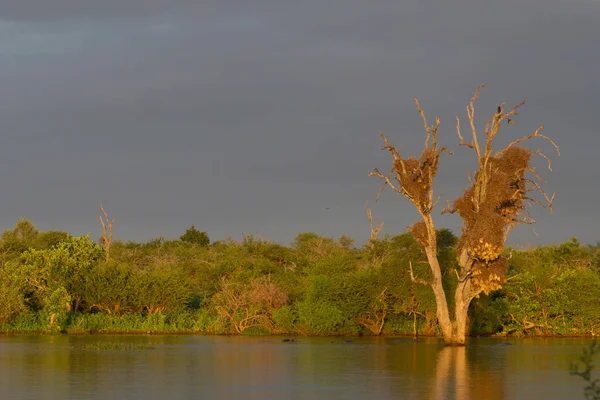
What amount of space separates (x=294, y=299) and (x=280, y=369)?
19174 mm

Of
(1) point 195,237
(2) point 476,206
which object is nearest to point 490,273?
(2) point 476,206

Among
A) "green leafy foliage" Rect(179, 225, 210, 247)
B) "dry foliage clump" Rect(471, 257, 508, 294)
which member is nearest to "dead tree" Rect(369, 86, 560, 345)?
"dry foliage clump" Rect(471, 257, 508, 294)

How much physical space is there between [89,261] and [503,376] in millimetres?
27342

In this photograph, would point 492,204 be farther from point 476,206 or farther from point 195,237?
point 195,237

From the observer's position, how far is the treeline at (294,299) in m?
43.2

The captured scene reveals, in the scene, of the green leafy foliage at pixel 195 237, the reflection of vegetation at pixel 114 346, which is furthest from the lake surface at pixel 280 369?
the green leafy foliage at pixel 195 237

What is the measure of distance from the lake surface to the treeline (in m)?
3.97

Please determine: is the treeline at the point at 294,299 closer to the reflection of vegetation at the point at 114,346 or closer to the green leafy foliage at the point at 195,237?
the reflection of vegetation at the point at 114,346

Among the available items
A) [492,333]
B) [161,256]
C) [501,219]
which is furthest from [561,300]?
[161,256]

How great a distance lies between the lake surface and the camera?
21.2 meters

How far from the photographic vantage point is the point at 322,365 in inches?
1119

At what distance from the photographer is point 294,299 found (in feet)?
152

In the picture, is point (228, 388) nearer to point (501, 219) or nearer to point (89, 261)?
point (501, 219)

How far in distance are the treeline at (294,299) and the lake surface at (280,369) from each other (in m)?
3.97
